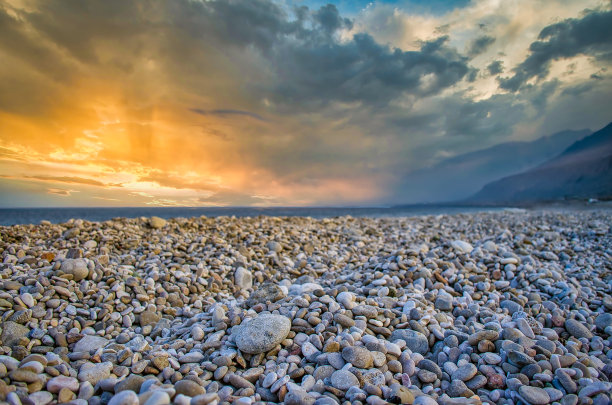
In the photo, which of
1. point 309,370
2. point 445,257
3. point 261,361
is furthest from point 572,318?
point 261,361

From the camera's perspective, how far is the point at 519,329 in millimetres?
3291

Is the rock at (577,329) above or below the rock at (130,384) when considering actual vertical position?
below

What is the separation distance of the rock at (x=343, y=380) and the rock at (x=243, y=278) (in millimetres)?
3186

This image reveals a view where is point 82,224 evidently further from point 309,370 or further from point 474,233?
point 474,233

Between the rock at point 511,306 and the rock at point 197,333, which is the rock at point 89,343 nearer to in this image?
the rock at point 197,333

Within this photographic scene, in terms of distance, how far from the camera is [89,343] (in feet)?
11.0

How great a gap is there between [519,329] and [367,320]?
65.7 inches

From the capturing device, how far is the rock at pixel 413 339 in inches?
119

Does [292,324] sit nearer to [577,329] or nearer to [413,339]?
[413,339]

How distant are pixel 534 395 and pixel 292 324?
2106 millimetres

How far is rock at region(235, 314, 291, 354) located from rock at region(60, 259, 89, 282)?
316 centimetres

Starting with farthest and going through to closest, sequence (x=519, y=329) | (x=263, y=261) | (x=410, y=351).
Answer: (x=263, y=261) < (x=519, y=329) < (x=410, y=351)

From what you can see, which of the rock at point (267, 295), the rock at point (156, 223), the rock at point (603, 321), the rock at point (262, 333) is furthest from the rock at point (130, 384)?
the rock at point (156, 223)

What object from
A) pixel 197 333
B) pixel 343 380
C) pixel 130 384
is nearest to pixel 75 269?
pixel 197 333
